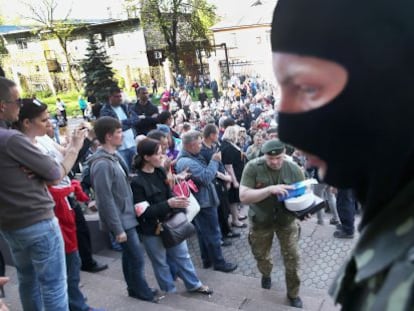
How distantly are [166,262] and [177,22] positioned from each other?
101ft

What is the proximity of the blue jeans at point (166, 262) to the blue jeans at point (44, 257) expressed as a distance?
106 cm

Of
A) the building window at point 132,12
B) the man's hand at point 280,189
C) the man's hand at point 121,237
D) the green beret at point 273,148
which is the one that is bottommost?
the man's hand at point 121,237

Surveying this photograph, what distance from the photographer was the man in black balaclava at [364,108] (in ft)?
2.48

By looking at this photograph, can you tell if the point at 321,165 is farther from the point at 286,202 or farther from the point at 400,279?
the point at 286,202

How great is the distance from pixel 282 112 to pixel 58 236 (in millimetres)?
2217

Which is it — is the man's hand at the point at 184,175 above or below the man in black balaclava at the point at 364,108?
below

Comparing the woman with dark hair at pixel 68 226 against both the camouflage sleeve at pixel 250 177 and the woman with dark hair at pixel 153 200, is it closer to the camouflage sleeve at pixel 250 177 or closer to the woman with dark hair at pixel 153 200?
the woman with dark hair at pixel 153 200

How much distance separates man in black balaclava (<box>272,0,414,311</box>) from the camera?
2.48 feet

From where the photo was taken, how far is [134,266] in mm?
3645

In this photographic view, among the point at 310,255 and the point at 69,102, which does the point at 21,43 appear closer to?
the point at 69,102

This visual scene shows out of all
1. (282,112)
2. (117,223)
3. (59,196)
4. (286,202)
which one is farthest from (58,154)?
(282,112)

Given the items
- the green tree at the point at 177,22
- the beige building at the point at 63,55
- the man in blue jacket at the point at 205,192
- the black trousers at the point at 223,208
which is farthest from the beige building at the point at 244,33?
the man in blue jacket at the point at 205,192

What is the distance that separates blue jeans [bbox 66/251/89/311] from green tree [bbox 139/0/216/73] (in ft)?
90.8

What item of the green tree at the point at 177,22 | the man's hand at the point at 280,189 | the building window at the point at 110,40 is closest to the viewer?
the man's hand at the point at 280,189
